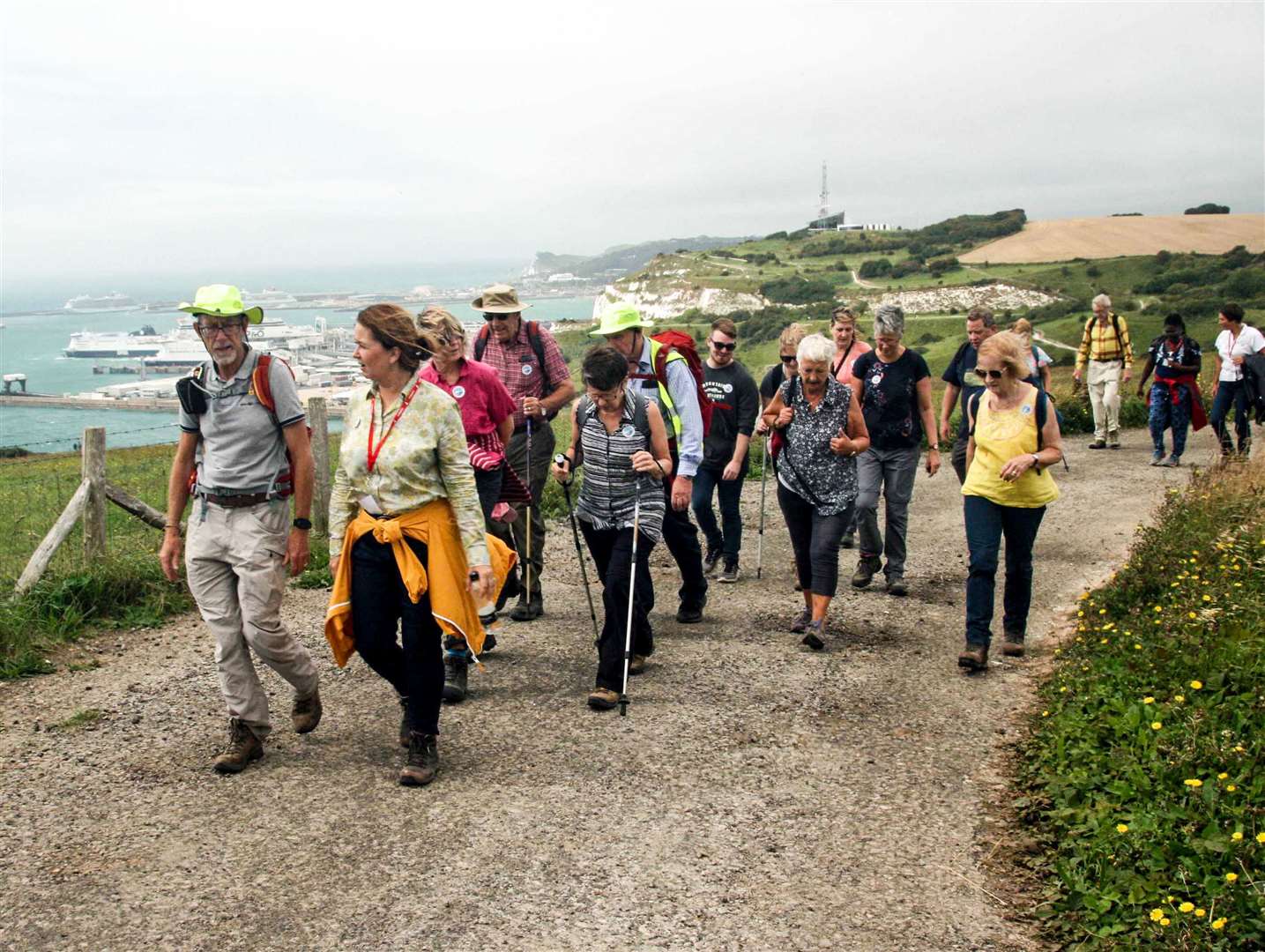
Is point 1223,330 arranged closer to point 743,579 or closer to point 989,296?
point 743,579

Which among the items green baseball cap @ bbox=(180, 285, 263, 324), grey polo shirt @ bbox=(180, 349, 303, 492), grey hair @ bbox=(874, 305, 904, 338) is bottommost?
grey polo shirt @ bbox=(180, 349, 303, 492)

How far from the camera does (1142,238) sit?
210 ft

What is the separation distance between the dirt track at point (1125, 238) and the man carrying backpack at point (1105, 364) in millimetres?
49828

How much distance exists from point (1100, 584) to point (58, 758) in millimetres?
7312

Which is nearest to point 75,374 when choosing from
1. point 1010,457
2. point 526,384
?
point 526,384

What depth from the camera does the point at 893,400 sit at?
895 centimetres

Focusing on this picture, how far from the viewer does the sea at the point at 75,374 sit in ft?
146

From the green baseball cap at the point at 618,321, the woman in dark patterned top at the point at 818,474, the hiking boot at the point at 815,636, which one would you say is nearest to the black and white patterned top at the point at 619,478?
the green baseball cap at the point at 618,321

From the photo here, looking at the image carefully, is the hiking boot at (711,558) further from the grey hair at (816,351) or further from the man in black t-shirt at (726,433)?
the grey hair at (816,351)

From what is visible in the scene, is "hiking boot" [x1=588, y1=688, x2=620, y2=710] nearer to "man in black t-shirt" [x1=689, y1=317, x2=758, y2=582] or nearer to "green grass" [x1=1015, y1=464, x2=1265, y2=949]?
"green grass" [x1=1015, y1=464, x2=1265, y2=949]

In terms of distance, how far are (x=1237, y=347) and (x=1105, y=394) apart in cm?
228

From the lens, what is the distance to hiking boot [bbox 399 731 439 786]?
523 cm

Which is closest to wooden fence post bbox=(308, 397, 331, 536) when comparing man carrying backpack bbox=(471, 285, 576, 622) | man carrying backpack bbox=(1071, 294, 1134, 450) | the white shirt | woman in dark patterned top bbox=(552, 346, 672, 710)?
man carrying backpack bbox=(471, 285, 576, 622)

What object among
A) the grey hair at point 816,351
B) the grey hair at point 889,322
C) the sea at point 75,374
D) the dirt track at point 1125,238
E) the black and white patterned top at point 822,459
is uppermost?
the dirt track at point 1125,238
